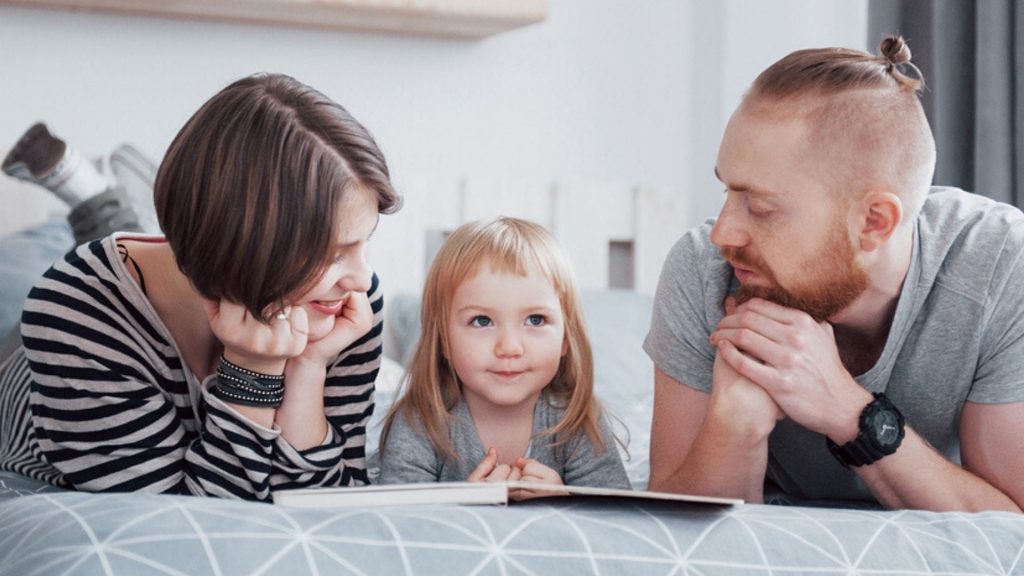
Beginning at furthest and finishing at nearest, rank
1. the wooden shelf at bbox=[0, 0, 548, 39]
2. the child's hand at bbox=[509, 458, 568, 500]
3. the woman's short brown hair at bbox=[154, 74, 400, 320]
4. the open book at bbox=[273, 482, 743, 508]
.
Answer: the wooden shelf at bbox=[0, 0, 548, 39]
the child's hand at bbox=[509, 458, 568, 500]
the woman's short brown hair at bbox=[154, 74, 400, 320]
the open book at bbox=[273, 482, 743, 508]

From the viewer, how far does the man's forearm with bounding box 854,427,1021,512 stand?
3.85 ft

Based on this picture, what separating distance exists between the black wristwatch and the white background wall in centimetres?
159

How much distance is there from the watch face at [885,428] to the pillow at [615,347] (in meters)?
0.60

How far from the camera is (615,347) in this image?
227cm

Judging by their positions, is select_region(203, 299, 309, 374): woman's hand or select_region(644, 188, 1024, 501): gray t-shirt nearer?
select_region(203, 299, 309, 374): woman's hand

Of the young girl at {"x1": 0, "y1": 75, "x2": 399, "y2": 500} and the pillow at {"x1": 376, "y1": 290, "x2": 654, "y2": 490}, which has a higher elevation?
the young girl at {"x1": 0, "y1": 75, "x2": 399, "y2": 500}

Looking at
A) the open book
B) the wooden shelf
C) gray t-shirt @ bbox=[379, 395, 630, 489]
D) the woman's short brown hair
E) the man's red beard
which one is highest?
the wooden shelf

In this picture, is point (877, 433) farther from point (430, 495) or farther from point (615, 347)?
point (615, 347)

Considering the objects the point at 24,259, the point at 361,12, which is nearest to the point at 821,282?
the point at 24,259

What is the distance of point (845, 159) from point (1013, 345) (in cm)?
26

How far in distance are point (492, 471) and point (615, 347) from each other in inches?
39.4

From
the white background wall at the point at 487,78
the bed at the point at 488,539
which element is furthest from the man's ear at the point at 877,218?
the white background wall at the point at 487,78

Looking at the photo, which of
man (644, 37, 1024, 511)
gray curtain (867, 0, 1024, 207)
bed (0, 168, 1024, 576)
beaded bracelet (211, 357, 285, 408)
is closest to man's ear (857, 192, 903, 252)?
man (644, 37, 1024, 511)

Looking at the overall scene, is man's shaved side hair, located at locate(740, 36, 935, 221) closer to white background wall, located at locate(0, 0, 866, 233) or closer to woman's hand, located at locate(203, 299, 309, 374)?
woman's hand, located at locate(203, 299, 309, 374)
